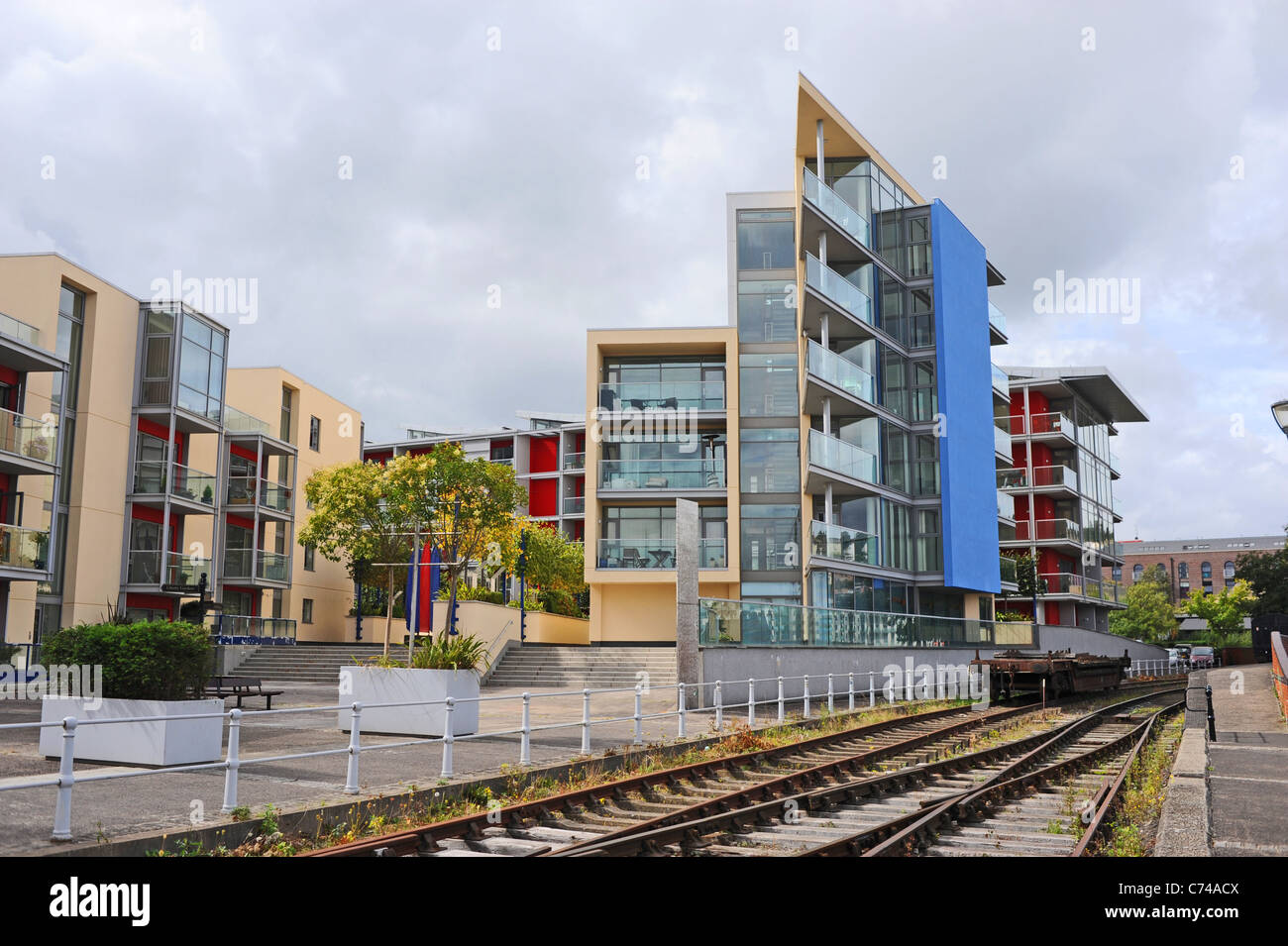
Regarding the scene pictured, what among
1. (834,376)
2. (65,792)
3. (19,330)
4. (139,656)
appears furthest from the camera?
(834,376)

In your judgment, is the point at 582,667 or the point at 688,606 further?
the point at 582,667

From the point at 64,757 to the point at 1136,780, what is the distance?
11546 mm

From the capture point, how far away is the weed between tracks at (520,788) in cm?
809

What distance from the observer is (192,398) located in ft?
117

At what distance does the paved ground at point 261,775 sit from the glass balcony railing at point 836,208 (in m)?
21.5

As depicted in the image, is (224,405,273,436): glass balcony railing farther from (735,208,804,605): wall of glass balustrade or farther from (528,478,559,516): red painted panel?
(528,478,559,516): red painted panel

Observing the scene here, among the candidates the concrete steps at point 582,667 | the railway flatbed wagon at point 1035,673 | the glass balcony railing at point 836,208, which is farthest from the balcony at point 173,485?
the railway flatbed wagon at point 1035,673

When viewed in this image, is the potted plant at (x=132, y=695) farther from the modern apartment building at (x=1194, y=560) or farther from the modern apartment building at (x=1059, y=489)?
the modern apartment building at (x=1194, y=560)

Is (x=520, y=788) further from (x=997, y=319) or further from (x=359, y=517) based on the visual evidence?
(x=997, y=319)

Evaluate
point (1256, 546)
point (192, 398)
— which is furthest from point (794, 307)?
point (1256, 546)

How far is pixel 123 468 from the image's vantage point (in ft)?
109

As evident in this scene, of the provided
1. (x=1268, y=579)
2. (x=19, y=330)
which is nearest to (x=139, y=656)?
(x=19, y=330)

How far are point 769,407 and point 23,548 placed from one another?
2295cm
